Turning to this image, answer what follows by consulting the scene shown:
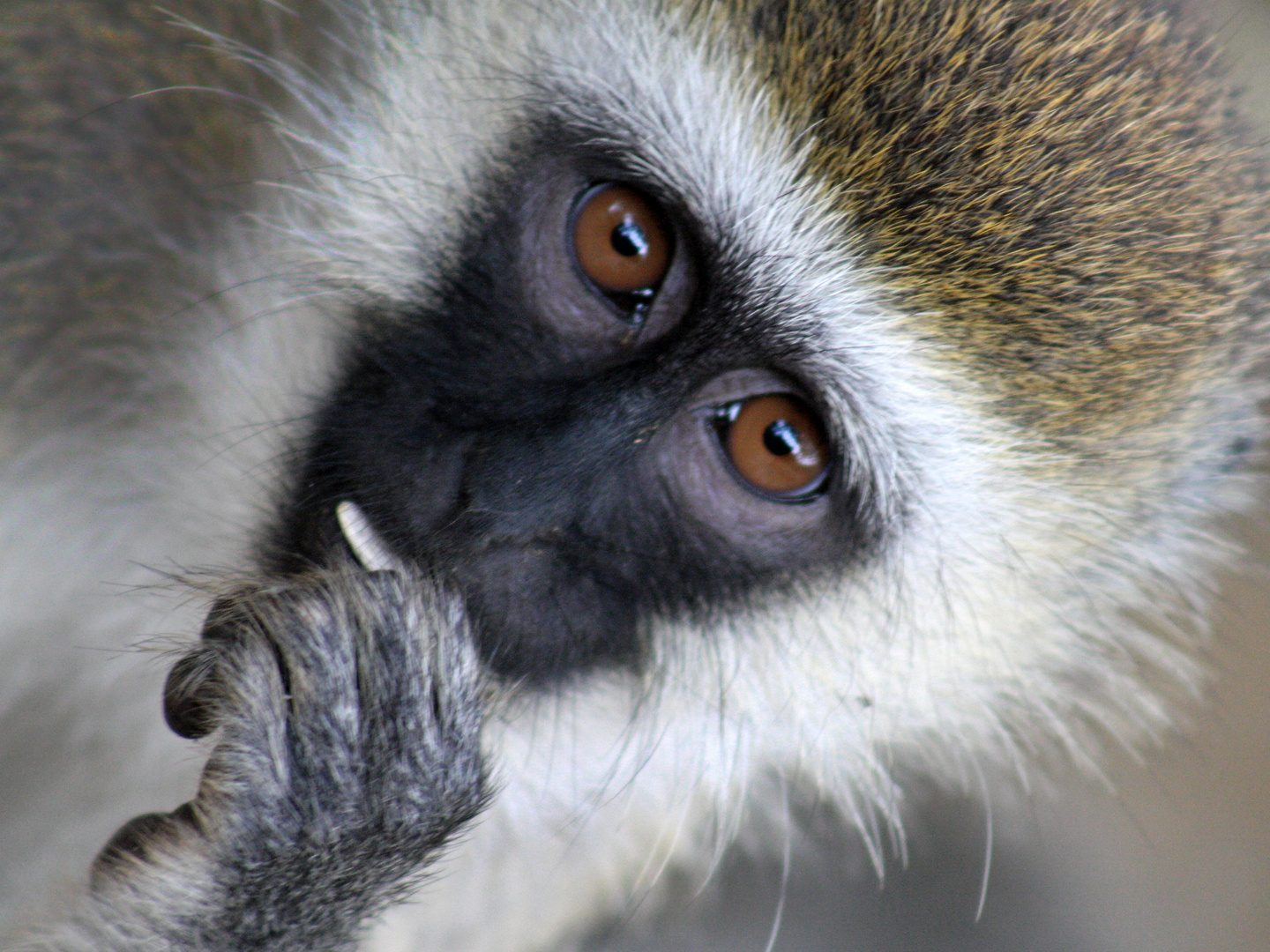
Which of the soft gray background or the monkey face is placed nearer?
the monkey face

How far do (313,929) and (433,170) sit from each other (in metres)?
0.79

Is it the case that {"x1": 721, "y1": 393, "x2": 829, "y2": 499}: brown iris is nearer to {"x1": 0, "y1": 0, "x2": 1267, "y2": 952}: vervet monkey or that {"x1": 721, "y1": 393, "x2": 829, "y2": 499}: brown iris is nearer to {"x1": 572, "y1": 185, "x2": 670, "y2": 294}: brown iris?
{"x1": 0, "y1": 0, "x2": 1267, "y2": 952}: vervet monkey

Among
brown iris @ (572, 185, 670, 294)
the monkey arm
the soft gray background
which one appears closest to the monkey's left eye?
brown iris @ (572, 185, 670, 294)

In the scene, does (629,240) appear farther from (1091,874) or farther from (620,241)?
(1091,874)

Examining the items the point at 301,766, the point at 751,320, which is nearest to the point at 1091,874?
the point at 751,320

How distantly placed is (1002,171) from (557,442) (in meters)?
0.50

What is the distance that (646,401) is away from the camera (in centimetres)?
116

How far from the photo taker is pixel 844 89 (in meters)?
1.12

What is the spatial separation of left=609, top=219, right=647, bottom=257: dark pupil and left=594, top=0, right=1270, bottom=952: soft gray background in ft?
4.60

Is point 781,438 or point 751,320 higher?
point 751,320

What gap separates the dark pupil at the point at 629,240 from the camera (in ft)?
3.86

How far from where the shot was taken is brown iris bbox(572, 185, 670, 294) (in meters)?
1.17

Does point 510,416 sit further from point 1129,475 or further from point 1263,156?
point 1263,156

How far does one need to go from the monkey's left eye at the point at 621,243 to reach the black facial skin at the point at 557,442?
0.01 metres
